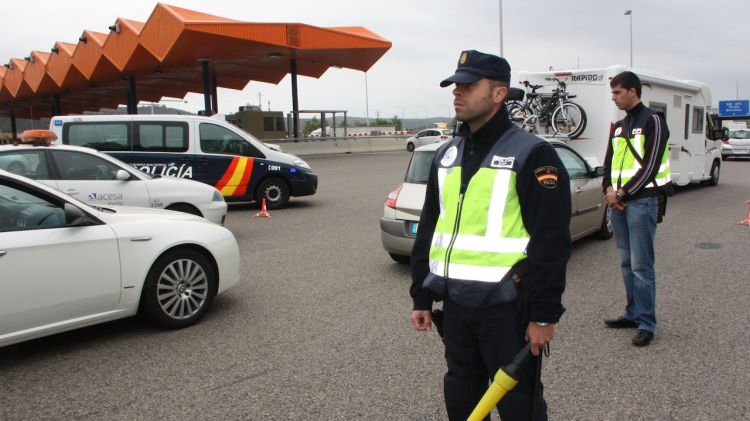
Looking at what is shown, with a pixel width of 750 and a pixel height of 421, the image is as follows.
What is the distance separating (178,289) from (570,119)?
27.1 feet

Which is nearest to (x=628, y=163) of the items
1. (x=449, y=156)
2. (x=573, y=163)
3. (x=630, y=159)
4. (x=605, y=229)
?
(x=630, y=159)

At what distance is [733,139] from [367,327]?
28345 millimetres

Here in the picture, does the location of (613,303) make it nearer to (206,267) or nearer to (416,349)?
(416,349)

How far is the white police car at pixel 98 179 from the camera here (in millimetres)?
7309

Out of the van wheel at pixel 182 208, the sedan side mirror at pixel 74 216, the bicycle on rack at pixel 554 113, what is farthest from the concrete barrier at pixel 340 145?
the sedan side mirror at pixel 74 216

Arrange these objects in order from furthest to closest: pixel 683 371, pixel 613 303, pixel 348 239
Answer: pixel 348 239 < pixel 613 303 < pixel 683 371

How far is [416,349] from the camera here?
4250mm

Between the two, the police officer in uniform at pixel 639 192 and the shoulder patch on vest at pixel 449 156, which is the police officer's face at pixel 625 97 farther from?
the shoulder patch on vest at pixel 449 156

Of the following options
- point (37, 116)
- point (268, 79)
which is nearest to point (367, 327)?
point (268, 79)

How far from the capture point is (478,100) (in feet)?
7.49

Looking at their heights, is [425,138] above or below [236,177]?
above

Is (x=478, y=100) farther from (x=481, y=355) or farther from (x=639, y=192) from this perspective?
(x=639, y=192)

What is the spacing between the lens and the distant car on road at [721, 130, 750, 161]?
2672cm

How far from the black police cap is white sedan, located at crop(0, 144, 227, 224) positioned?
628 cm
